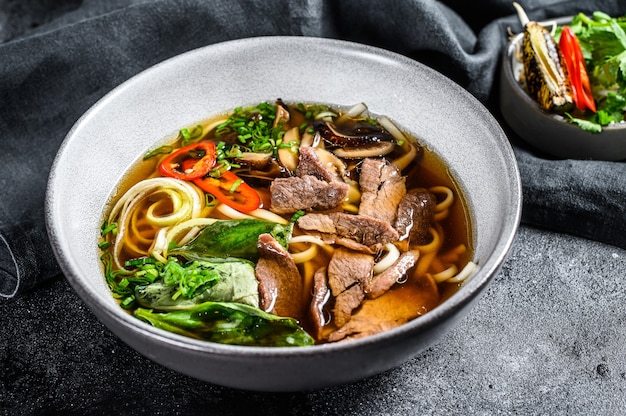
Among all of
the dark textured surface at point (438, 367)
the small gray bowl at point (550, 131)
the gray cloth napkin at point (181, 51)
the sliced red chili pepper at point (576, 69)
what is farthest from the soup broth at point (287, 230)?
the sliced red chili pepper at point (576, 69)

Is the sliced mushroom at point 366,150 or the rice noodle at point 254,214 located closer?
the rice noodle at point 254,214

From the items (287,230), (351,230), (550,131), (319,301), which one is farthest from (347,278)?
(550,131)

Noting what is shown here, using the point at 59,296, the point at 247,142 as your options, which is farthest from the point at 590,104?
the point at 59,296

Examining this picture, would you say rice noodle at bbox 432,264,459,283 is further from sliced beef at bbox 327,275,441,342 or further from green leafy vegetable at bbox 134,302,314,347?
green leafy vegetable at bbox 134,302,314,347

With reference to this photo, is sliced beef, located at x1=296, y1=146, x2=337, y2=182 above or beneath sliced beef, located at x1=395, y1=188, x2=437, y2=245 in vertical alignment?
above

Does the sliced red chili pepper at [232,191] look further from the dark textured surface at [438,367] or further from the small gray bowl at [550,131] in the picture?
the small gray bowl at [550,131]

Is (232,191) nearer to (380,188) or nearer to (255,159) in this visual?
(255,159)

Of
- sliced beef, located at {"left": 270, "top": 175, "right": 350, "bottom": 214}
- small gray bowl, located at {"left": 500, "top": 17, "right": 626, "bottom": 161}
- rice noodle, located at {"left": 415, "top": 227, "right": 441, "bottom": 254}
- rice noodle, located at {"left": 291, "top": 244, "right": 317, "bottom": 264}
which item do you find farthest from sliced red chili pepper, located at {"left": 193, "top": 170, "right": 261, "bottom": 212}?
small gray bowl, located at {"left": 500, "top": 17, "right": 626, "bottom": 161}

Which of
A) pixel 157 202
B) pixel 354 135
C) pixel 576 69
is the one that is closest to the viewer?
pixel 157 202
